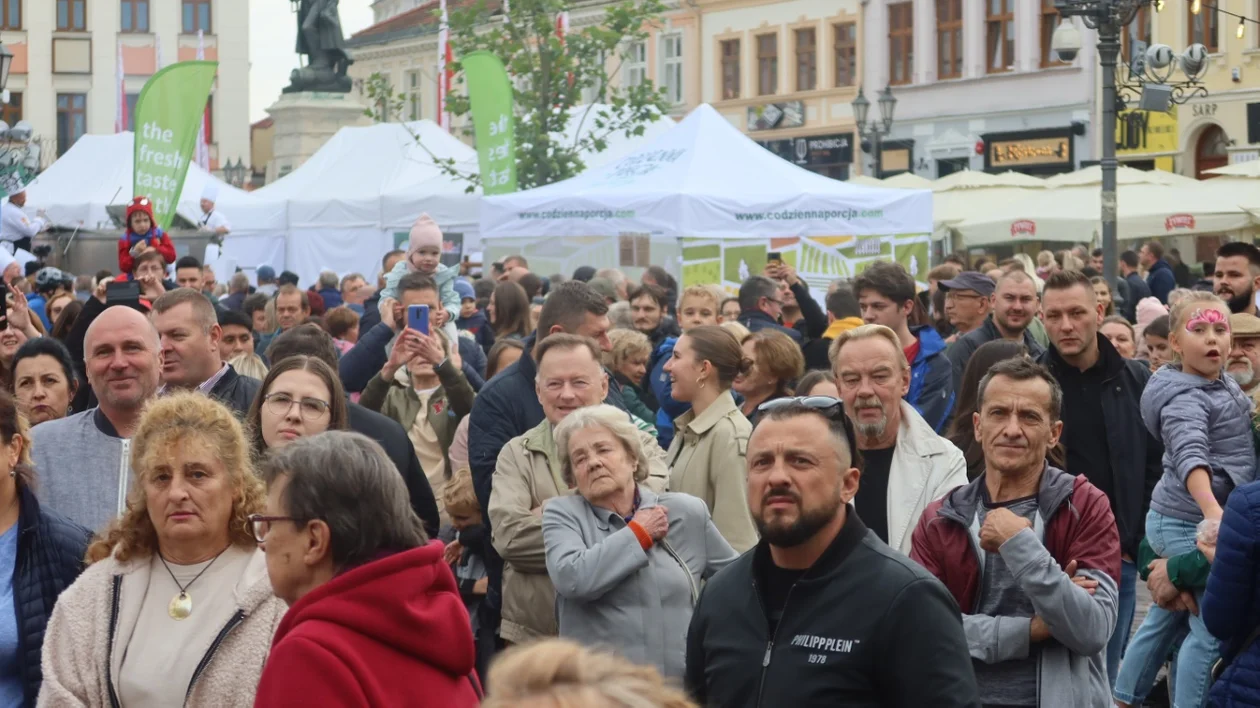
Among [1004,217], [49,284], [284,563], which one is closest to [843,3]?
[1004,217]

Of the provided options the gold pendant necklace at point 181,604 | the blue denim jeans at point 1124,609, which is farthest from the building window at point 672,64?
the gold pendant necklace at point 181,604

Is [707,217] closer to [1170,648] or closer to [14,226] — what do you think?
[14,226]

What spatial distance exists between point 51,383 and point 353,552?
147 inches

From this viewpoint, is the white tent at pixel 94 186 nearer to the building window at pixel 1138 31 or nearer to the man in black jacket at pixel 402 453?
the building window at pixel 1138 31

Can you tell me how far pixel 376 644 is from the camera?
3305 mm

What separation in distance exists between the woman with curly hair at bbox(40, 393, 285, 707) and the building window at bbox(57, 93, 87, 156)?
59050 millimetres

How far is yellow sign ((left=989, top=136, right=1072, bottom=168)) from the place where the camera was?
40.0 meters

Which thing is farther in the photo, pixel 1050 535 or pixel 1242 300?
pixel 1242 300

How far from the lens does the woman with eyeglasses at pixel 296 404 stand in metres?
5.46

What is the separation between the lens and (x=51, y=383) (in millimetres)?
6805

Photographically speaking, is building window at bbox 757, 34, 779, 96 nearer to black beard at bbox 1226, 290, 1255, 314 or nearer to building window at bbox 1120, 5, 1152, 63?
building window at bbox 1120, 5, 1152, 63


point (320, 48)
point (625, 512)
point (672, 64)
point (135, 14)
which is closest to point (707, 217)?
point (625, 512)

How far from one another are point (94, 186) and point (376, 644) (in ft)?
97.9

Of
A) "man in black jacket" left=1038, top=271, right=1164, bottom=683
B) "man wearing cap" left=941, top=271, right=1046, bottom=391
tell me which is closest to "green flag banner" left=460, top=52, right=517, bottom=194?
"man wearing cap" left=941, top=271, right=1046, bottom=391
